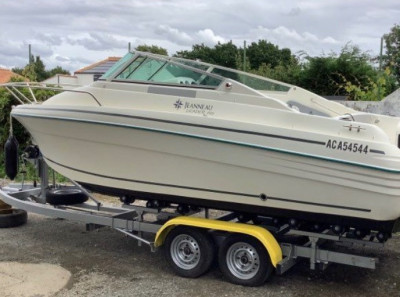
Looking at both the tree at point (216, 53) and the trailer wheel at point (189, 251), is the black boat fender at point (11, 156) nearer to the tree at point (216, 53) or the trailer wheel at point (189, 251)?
the trailer wheel at point (189, 251)

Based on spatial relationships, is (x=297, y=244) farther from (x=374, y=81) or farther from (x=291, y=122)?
(x=374, y=81)

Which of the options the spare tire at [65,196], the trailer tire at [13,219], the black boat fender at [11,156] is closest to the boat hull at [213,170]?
the spare tire at [65,196]

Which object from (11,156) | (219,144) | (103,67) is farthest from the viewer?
(103,67)

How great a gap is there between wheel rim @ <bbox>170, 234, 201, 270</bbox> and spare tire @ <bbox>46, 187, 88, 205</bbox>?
182cm

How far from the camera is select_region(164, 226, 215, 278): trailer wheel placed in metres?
5.43

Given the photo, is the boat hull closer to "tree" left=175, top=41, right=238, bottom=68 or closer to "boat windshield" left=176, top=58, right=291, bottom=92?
"boat windshield" left=176, top=58, right=291, bottom=92

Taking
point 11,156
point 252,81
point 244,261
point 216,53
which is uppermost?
point 216,53

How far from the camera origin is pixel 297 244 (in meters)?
5.48

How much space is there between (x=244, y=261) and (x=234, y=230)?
0.36 m

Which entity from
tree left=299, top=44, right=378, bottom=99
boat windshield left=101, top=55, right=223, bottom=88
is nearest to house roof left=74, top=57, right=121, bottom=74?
boat windshield left=101, top=55, right=223, bottom=88

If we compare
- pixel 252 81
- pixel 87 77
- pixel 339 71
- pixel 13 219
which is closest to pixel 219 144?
pixel 252 81

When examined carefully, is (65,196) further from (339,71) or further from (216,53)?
(216,53)

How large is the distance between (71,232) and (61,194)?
0.88 meters

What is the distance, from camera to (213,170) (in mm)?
5285
